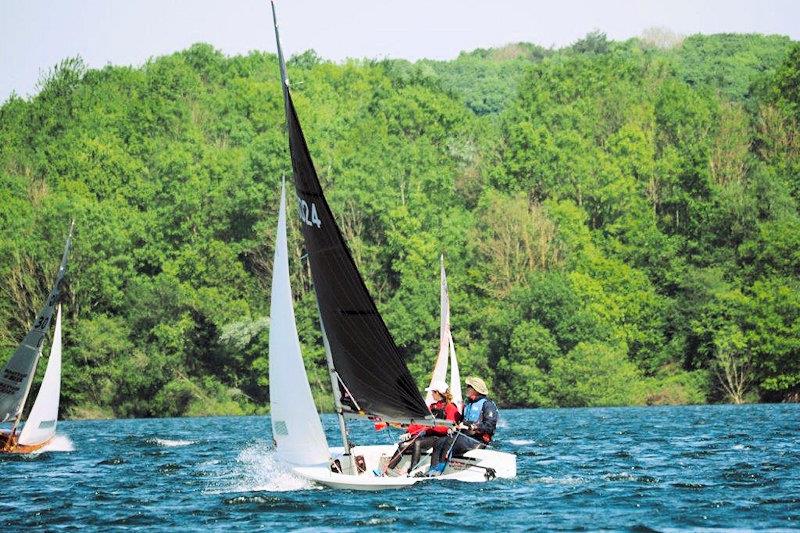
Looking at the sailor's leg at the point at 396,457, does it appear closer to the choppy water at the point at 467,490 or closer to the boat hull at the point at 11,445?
the choppy water at the point at 467,490

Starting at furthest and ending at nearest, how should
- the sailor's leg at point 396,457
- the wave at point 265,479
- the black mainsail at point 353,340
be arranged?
the sailor's leg at point 396,457
the wave at point 265,479
the black mainsail at point 353,340

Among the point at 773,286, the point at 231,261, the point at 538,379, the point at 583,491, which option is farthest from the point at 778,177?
the point at 583,491

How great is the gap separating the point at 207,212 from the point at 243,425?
30.0 meters

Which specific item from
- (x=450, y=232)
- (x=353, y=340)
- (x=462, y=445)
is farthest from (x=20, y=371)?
(x=450, y=232)

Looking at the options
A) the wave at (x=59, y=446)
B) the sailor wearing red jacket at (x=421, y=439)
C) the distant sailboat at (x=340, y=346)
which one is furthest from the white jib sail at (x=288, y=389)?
the wave at (x=59, y=446)

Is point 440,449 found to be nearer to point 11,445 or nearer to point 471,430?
point 471,430

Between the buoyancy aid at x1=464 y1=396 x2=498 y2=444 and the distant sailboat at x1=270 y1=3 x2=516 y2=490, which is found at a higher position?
the distant sailboat at x1=270 y1=3 x2=516 y2=490

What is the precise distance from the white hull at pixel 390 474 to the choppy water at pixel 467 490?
0.87 feet

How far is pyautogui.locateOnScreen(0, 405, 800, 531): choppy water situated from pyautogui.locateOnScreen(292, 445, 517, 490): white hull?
0.87ft

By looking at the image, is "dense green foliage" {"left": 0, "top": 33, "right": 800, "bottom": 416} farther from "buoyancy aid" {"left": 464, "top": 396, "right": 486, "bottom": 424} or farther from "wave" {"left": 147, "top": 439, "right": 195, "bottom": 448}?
"buoyancy aid" {"left": 464, "top": 396, "right": 486, "bottom": 424}

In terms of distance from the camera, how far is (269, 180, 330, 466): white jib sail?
86.4 ft

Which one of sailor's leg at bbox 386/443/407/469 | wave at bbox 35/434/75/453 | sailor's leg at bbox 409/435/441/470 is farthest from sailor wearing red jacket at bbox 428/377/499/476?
wave at bbox 35/434/75/453

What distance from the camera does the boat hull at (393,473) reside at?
84.8ft

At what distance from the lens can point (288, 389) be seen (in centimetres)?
2639
